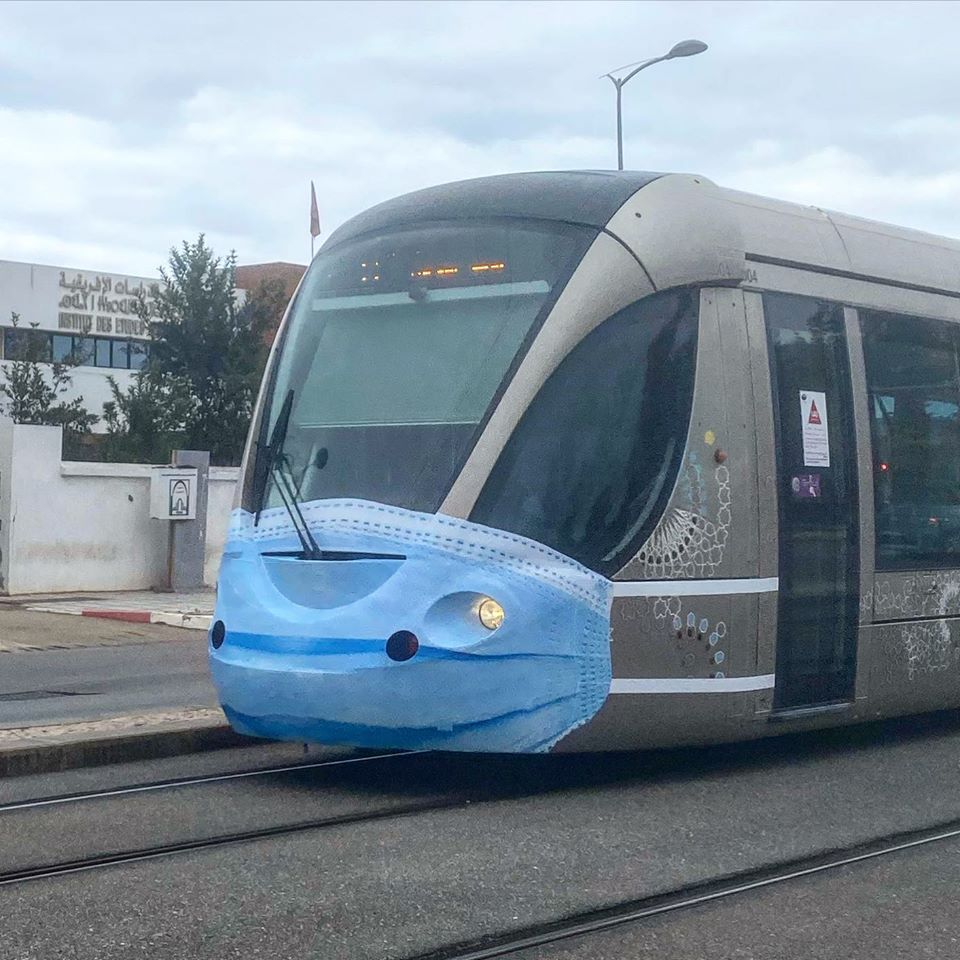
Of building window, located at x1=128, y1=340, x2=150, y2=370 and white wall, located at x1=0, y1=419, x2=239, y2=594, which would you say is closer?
white wall, located at x1=0, y1=419, x2=239, y2=594

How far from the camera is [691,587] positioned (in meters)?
8.13

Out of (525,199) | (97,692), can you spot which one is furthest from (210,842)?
(97,692)

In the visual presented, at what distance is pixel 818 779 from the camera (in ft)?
28.1

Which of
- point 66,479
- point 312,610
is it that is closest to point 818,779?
point 312,610

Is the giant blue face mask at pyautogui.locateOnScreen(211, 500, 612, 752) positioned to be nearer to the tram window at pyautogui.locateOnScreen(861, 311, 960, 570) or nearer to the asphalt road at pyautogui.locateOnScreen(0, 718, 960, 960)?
the asphalt road at pyautogui.locateOnScreen(0, 718, 960, 960)

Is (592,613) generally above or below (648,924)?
above

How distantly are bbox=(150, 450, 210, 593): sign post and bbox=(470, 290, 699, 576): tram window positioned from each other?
17.0 m

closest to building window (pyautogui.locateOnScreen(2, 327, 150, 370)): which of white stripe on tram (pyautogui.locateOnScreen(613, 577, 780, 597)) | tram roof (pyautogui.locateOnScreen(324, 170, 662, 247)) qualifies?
tram roof (pyautogui.locateOnScreen(324, 170, 662, 247))

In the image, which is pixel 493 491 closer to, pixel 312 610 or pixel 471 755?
pixel 312 610

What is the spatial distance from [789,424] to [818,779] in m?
1.84

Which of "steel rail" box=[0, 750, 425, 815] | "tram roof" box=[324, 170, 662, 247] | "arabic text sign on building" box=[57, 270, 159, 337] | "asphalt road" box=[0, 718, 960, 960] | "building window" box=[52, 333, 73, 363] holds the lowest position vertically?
"asphalt road" box=[0, 718, 960, 960]

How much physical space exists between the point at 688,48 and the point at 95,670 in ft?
41.8

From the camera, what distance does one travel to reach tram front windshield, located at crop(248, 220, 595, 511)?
308 inches

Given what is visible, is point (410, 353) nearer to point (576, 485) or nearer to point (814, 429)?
point (576, 485)
